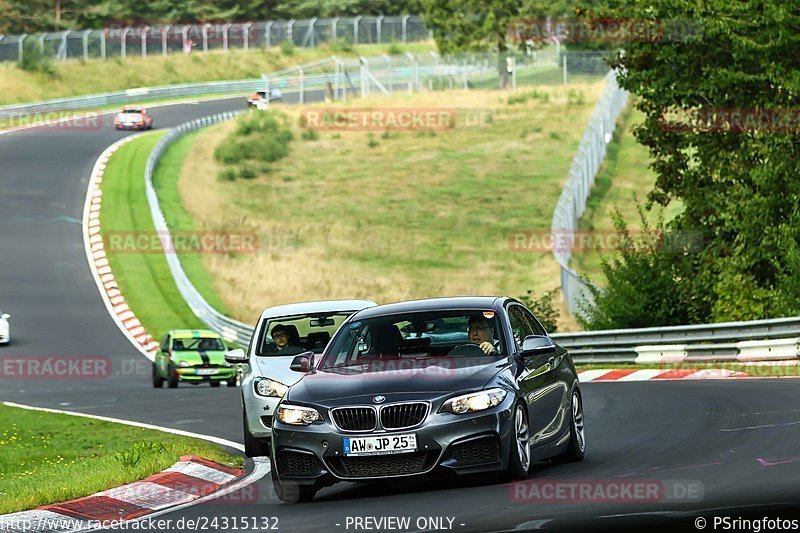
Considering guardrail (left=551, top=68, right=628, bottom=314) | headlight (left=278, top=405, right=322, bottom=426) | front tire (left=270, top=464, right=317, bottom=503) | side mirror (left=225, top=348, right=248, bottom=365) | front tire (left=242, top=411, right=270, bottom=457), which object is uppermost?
headlight (left=278, top=405, right=322, bottom=426)

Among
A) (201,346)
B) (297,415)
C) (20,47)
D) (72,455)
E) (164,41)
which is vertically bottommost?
(201,346)

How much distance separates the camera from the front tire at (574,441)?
1263 centimetres

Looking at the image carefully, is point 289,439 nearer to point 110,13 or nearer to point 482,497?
point 482,497

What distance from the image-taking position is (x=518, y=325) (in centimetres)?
1258

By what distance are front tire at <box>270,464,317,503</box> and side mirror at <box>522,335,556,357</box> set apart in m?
1.96

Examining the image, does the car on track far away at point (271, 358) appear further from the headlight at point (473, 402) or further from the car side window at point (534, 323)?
the headlight at point (473, 402)

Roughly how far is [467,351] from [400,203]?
158 ft

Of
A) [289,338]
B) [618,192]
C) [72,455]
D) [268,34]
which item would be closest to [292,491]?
[289,338]

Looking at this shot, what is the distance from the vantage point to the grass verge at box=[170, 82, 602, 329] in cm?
4666

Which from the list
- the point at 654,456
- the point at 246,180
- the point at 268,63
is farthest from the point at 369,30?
the point at 654,456

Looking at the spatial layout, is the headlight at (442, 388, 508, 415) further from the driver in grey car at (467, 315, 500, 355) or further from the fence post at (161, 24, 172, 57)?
the fence post at (161, 24, 172, 57)

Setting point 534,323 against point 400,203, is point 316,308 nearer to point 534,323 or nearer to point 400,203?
point 534,323

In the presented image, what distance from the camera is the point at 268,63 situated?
372 ft

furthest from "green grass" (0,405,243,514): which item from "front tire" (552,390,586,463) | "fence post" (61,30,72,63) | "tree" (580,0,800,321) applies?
"fence post" (61,30,72,63)
